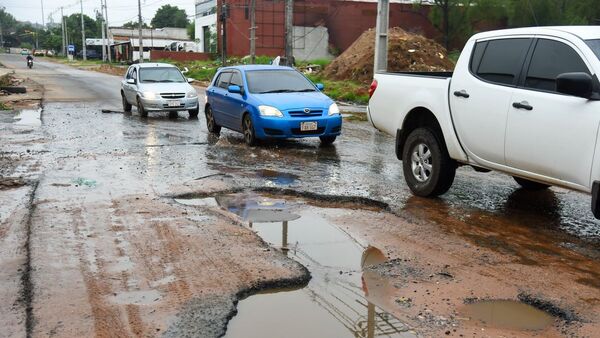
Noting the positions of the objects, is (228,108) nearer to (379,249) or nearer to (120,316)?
(379,249)

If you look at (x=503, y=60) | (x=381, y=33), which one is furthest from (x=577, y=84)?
(x=381, y=33)

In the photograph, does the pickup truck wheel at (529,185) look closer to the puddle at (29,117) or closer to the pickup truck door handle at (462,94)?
the pickup truck door handle at (462,94)

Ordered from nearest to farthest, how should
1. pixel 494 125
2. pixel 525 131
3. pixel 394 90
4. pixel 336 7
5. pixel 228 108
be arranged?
pixel 525 131 → pixel 494 125 → pixel 394 90 → pixel 228 108 → pixel 336 7

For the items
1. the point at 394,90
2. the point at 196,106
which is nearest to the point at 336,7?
the point at 196,106

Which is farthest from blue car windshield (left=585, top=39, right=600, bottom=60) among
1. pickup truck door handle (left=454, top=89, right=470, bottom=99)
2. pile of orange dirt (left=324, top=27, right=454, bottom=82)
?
pile of orange dirt (left=324, top=27, right=454, bottom=82)

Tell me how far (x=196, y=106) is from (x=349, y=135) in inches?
219

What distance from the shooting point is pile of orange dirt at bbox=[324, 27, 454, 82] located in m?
28.8

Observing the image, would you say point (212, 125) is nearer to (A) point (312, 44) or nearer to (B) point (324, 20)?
(A) point (312, 44)

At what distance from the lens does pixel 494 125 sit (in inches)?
240

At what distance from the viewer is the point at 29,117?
16641 mm

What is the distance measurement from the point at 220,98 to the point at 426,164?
22.3ft

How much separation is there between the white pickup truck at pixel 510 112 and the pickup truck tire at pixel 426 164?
0.04ft

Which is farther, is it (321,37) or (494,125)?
(321,37)

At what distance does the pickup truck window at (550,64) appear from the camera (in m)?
5.49
